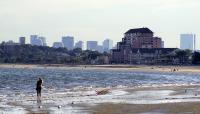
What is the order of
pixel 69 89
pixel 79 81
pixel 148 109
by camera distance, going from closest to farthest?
pixel 148 109 → pixel 69 89 → pixel 79 81

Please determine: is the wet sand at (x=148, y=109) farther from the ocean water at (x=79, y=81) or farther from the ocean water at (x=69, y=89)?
the ocean water at (x=79, y=81)

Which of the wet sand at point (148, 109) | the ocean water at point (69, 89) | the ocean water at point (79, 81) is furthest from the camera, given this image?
the ocean water at point (79, 81)

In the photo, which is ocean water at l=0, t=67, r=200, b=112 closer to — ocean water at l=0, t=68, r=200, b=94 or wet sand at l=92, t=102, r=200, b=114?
ocean water at l=0, t=68, r=200, b=94

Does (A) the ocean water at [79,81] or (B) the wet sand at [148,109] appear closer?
(B) the wet sand at [148,109]

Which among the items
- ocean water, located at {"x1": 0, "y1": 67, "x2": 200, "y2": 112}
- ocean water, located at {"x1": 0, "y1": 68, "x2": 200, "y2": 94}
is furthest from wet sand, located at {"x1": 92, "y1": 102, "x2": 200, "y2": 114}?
ocean water, located at {"x1": 0, "y1": 68, "x2": 200, "y2": 94}

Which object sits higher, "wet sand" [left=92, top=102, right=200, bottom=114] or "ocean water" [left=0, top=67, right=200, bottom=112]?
"wet sand" [left=92, top=102, right=200, bottom=114]

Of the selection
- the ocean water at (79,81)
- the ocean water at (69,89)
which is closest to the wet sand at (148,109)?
the ocean water at (69,89)

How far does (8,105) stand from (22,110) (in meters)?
4.14

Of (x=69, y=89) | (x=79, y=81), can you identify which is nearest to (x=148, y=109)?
(x=69, y=89)

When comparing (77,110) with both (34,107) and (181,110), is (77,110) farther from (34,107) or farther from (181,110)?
(181,110)

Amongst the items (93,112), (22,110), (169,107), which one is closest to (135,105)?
(169,107)

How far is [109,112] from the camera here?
28594 millimetres

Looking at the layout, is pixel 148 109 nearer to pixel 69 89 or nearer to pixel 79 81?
pixel 69 89

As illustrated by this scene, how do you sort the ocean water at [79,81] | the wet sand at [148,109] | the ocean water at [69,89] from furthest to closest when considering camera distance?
the ocean water at [79,81]
the ocean water at [69,89]
the wet sand at [148,109]
